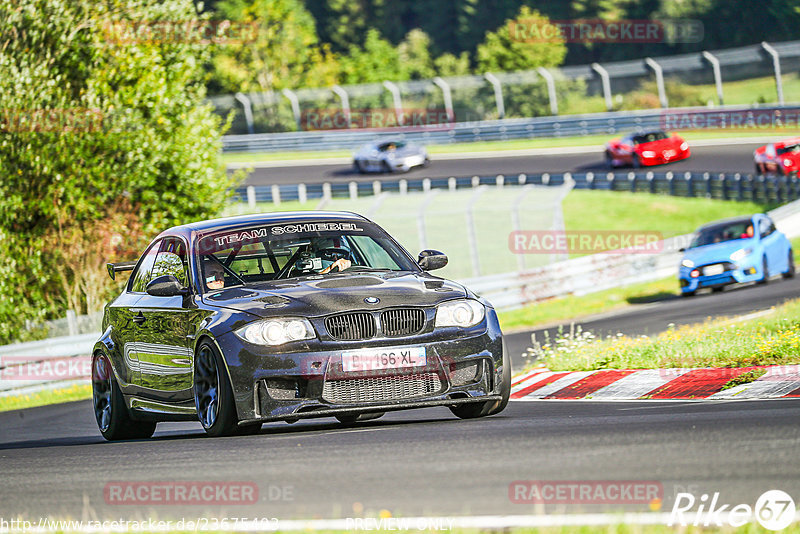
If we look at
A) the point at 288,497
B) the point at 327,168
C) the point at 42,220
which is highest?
the point at 288,497

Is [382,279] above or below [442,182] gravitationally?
above

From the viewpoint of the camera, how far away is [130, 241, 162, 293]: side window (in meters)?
9.91

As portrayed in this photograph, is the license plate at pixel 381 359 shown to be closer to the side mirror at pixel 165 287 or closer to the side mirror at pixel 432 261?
the side mirror at pixel 432 261

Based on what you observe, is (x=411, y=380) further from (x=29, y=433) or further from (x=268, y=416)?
(x=29, y=433)

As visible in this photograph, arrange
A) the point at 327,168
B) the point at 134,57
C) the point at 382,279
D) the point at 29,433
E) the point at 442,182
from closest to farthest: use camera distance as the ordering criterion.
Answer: the point at 382,279 → the point at 29,433 → the point at 134,57 → the point at 442,182 → the point at 327,168

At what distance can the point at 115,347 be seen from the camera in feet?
32.4

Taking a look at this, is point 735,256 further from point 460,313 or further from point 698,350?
point 460,313

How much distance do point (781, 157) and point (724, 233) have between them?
1523 cm

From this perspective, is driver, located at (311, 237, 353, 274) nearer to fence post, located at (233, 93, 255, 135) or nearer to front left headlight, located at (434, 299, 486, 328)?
front left headlight, located at (434, 299, 486, 328)

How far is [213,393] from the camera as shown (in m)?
8.15

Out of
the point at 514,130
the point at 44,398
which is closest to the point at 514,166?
the point at 514,130

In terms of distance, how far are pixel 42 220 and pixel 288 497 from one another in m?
19.7

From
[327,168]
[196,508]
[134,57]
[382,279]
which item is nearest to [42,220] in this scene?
[134,57]

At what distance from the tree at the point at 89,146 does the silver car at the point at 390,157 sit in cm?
2271
